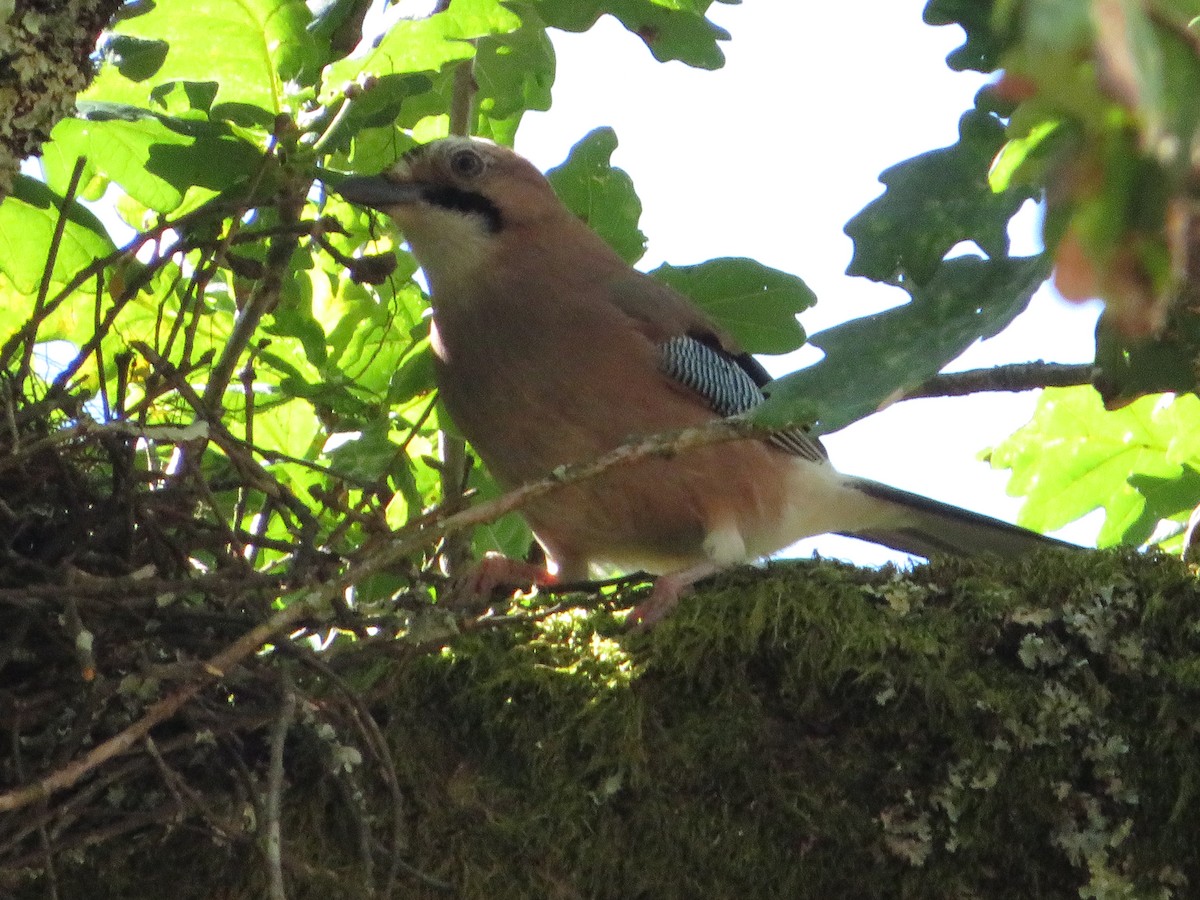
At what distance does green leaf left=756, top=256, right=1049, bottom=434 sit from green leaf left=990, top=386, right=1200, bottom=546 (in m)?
2.44

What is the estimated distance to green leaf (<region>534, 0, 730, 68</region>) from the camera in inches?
127

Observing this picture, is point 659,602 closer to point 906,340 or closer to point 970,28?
point 970,28

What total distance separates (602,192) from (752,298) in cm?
52

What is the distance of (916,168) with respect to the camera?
2025mm

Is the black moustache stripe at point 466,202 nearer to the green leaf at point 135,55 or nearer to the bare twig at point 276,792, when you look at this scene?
the green leaf at point 135,55

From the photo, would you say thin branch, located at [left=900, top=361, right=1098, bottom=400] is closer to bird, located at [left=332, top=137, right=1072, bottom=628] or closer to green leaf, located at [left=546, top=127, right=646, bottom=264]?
bird, located at [left=332, top=137, right=1072, bottom=628]

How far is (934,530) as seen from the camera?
4215 mm

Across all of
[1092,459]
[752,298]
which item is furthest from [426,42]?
[1092,459]

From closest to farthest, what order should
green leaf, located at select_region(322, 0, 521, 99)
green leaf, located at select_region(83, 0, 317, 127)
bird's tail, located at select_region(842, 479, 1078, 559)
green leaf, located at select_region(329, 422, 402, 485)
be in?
green leaf, located at select_region(322, 0, 521, 99) → green leaf, located at select_region(83, 0, 317, 127) → green leaf, located at select_region(329, 422, 402, 485) → bird's tail, located at select_region(842, 479, 1078, 559)

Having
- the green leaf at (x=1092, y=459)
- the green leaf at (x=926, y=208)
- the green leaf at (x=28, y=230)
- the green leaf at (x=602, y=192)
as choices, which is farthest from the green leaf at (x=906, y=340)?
the green leaf at (x=1092, y=459)

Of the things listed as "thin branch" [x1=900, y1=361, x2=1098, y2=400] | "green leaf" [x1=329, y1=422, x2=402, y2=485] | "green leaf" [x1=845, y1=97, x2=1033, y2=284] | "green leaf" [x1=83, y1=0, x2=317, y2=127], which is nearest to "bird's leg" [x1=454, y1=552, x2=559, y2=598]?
"green leaf" [x1=329, y1=422, x2=402, y2=485]

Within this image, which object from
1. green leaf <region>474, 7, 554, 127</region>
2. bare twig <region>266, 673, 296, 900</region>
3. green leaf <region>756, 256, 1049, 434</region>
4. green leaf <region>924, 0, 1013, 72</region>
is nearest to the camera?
green leaf <region>756, 256, 1049, 434</region>

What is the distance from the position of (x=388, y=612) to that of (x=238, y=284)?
3.61 feet

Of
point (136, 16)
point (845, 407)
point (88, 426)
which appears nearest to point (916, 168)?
point (845, 407)
